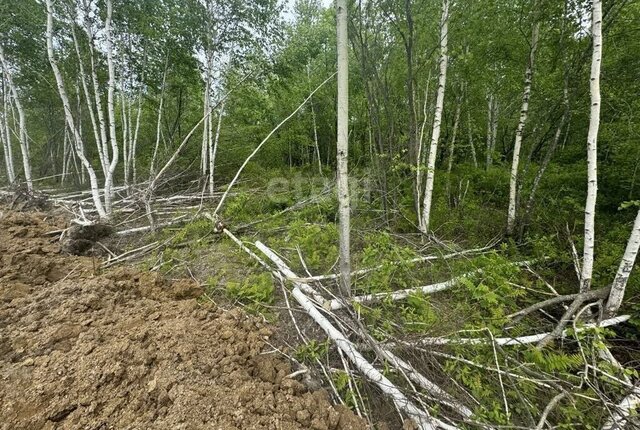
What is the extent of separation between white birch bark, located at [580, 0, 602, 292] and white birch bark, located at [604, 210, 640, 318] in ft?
0.84

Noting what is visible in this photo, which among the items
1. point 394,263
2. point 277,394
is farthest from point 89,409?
point 394,263

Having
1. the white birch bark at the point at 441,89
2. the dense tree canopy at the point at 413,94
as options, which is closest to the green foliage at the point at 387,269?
the dense tree canopy at the point at 413,94

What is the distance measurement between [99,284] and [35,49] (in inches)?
429

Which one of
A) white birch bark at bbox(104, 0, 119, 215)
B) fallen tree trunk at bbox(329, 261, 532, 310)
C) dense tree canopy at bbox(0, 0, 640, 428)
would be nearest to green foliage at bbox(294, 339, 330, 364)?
fallen tree trunk at bbox(329, 261, 532, 310)

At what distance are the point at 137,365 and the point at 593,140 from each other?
490 centimetres

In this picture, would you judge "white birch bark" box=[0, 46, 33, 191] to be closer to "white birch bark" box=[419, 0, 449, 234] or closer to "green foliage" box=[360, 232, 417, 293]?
"green foliage" box=[360, 232, 417, 293]

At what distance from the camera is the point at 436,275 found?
3758 mm

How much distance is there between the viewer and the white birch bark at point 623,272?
2.70 meters

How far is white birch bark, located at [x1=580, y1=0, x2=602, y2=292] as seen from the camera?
2.84m

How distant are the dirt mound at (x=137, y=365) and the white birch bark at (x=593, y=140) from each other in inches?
127

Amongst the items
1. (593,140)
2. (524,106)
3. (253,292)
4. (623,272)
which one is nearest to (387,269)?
(253,292)

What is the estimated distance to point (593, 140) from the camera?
2961 mm

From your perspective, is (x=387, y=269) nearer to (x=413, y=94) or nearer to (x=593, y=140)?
(x=593, y=140)

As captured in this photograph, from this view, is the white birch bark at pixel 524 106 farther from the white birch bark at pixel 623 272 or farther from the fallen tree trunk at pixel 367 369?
the fallen tree trunk at pixel 367 369
